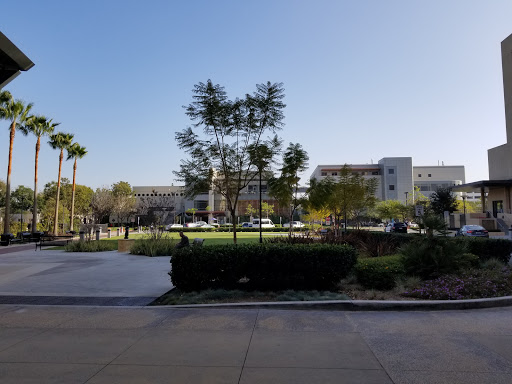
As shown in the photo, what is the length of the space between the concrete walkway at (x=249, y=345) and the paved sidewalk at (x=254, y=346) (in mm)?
14

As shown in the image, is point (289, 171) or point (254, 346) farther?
point (289, 171)

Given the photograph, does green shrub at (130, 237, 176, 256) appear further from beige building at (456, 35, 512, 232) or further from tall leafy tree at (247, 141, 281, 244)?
beige building at (456, 35, 512, 232)

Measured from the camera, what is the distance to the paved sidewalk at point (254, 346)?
4.16 meters

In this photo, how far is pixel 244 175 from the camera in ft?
48.2

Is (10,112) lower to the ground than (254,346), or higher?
higher

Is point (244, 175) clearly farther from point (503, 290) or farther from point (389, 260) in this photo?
point (503, 290)

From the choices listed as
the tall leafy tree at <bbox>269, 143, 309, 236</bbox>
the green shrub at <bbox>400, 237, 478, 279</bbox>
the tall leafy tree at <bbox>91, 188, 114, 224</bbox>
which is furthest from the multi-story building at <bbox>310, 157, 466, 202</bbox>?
the green shrub at <bbox>400, 237, 478, 279</bbox>

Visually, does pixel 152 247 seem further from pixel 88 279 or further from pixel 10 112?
pixel 10 112

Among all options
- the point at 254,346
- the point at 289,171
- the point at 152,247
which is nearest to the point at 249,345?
the point at 254,346

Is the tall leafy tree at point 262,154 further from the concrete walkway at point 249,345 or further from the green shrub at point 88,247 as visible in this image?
the green shrub at point 88,247

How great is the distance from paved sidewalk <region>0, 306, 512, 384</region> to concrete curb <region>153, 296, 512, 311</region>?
228 mm

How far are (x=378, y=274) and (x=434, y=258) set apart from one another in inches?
84.9

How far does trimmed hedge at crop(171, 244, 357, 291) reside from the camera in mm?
8609

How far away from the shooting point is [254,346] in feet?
16.9
